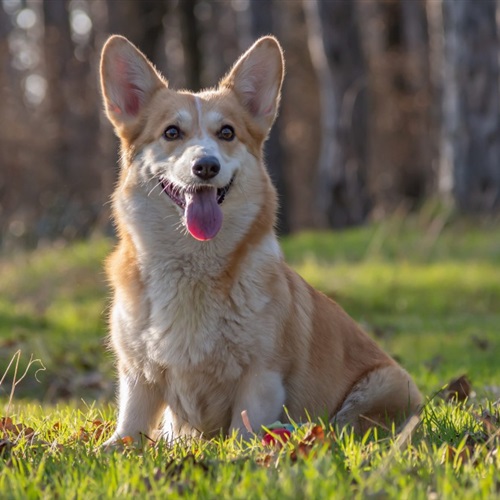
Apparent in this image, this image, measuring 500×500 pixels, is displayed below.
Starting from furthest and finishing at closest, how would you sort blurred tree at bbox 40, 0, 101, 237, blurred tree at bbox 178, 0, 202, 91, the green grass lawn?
blurred tree at bbox 40, 0, 101, 237
blurred tree at bbox 178, 0, 202, 91
the green grass lawn

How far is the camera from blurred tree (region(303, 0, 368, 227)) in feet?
58.4

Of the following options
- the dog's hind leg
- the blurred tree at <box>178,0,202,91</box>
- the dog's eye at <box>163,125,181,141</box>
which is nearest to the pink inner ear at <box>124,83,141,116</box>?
the dog's eye at <box>163,125,181,141</box>

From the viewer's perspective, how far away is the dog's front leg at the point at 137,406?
4.43 m

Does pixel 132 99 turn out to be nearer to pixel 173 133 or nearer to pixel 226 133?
pixel 173 133

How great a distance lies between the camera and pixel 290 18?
30469 millimetres

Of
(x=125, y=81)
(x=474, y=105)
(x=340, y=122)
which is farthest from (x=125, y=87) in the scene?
(x=340, y=122)

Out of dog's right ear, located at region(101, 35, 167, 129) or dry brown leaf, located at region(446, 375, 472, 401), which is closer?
dog's right ear, located at region(101, 35, 167, 129)

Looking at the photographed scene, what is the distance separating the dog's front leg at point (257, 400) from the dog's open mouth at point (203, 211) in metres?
0.71

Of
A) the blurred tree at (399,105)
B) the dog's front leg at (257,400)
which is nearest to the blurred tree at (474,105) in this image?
the blurred tree at (399,105)

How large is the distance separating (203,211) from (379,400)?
52.4 inches

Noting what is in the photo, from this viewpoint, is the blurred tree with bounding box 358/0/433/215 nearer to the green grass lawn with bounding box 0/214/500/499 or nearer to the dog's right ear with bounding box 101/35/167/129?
the green grass lawn with bounding box 0/214/500/499

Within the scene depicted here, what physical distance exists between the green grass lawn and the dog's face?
122cm

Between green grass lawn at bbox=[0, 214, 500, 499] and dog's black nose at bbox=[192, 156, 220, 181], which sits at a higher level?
dog's black nose at bbox=[192, 156, 220, 181]

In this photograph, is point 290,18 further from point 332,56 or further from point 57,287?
point 57,287
